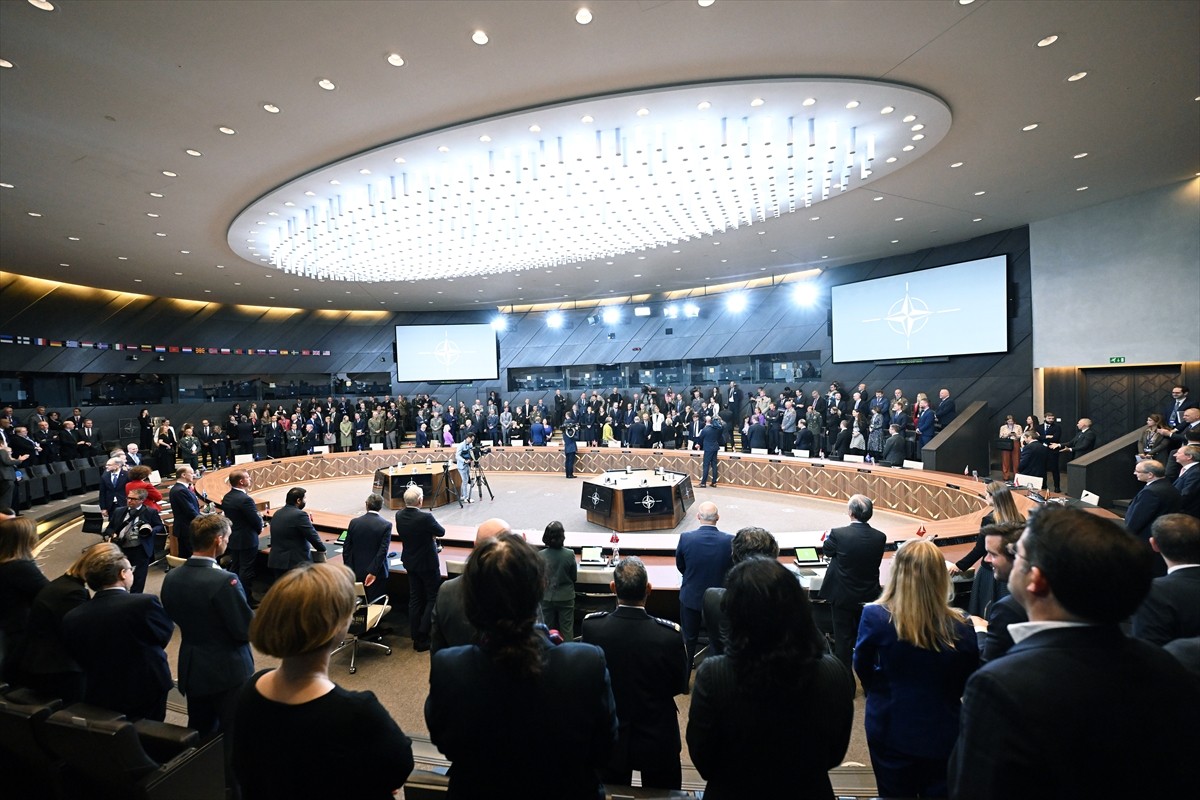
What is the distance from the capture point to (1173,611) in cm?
240

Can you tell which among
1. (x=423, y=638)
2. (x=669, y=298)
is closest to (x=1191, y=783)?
(x=423, y=638)

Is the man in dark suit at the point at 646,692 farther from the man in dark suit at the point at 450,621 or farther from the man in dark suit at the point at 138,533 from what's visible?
the man in dark suit at the point at 138,533

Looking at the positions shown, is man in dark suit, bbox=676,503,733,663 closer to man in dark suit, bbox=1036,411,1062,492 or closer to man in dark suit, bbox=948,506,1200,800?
man in dark suit, bbox=948,506,1200,800

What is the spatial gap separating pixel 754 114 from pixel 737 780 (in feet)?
20.8

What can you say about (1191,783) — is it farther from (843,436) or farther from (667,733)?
(843,436)

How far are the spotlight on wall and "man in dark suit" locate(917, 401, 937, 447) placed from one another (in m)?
5.66

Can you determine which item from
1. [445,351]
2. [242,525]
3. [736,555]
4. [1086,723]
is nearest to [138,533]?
[242,525]

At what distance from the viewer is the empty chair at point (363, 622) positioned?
441 cm

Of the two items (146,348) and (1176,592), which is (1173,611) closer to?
(1176,592)

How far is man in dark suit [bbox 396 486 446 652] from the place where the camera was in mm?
4590

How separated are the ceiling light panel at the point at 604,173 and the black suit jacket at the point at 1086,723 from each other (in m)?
5.71

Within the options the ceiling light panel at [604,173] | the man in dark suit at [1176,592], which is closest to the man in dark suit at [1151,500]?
the man in dark suit at [1176,592]

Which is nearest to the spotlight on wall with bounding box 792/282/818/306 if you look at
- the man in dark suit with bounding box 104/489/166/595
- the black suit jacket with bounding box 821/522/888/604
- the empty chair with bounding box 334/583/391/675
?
the black suit jacket with bounding box 821/522/888/604

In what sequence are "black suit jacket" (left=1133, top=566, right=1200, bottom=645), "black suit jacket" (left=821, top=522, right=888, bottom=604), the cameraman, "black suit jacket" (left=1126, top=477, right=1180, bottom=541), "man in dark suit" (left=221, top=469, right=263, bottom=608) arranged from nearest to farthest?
"black suit jacket" (left=1133, top=566, right=1200, bottom=645), "black suit jacket" (left=821, top=522, right=888, bottom=604), "black suit jacket" (left=1126, top=477, right=1180, bottom=541), "man in dark suit" (left=221, top=469, right=263, bottom=608), the cameraman
